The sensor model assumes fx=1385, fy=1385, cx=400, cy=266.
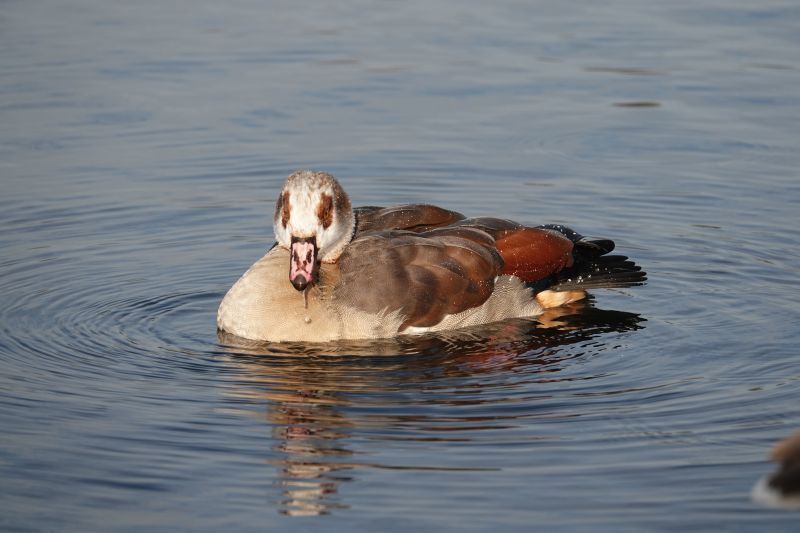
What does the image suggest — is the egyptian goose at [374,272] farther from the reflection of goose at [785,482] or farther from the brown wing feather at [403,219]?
the reflection of goose at [785,482]

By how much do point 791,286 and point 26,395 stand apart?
5.94 m

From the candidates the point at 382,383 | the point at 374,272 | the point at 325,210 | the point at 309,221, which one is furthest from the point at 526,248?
the point at 382,383

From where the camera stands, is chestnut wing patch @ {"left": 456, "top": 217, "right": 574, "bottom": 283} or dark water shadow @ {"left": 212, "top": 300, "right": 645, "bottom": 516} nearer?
dark water shadow @ {"left": 212, "top": 300, "right": 645, "bottom": 516}

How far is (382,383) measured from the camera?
357 inches

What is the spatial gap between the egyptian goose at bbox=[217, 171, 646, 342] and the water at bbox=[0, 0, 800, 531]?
0.22 m

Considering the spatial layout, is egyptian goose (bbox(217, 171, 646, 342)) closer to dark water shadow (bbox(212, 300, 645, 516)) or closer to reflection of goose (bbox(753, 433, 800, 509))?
dark water shadow (bbox(212, 300, 645, 516))

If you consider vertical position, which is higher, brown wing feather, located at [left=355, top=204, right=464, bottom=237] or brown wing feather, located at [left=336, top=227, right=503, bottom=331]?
brown wing feather, located at [left=355, top=204, right=464, bottom=237]

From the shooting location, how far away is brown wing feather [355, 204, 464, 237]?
10758 millimetres

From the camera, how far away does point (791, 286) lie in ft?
36.1

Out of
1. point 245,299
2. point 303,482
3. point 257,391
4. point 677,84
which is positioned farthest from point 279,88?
point 303,482

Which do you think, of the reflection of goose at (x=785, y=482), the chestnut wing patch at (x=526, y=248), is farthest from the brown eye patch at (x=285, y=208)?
the reflection of goose at (x=785, y=482)

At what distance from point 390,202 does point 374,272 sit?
10.7ft

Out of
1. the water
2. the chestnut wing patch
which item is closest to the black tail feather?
the chestnut wing patch

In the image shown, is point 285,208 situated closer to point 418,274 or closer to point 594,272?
point 418,274
